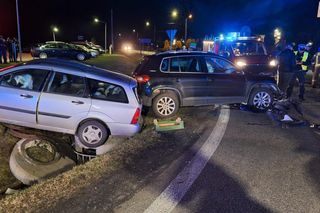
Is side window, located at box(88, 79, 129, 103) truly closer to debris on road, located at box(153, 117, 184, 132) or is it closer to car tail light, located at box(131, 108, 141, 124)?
car tail light, located at box(131, 108, 141, 124)

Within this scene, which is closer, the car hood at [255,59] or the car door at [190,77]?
the car door at [190,77]

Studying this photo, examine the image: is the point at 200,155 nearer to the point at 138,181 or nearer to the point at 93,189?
the point at 138,181

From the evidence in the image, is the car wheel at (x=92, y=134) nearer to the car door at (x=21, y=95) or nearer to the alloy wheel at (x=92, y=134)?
the alloy wheel at (x=92, y=134)

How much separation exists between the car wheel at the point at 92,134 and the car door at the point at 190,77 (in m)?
2.77

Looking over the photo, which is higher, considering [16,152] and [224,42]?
[224,42]

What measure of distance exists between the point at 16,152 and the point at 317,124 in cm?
652

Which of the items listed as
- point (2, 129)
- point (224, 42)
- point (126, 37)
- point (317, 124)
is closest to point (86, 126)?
point (2, 129)

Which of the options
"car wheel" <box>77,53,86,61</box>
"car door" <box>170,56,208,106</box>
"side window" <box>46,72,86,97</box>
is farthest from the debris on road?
"car wheel" <box>77,53,86,61</box>

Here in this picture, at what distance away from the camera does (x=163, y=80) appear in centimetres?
817

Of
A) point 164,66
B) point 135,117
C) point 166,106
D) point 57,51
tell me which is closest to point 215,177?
point 135,117

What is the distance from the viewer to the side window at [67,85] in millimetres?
6103

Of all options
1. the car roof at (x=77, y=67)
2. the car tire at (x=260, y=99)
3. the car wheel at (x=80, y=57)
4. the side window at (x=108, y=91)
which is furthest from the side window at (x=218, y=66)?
the car wheel at (x=80, y=57)

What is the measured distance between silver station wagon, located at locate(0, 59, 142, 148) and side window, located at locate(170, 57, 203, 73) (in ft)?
7.52

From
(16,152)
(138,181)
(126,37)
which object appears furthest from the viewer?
(126,37)
